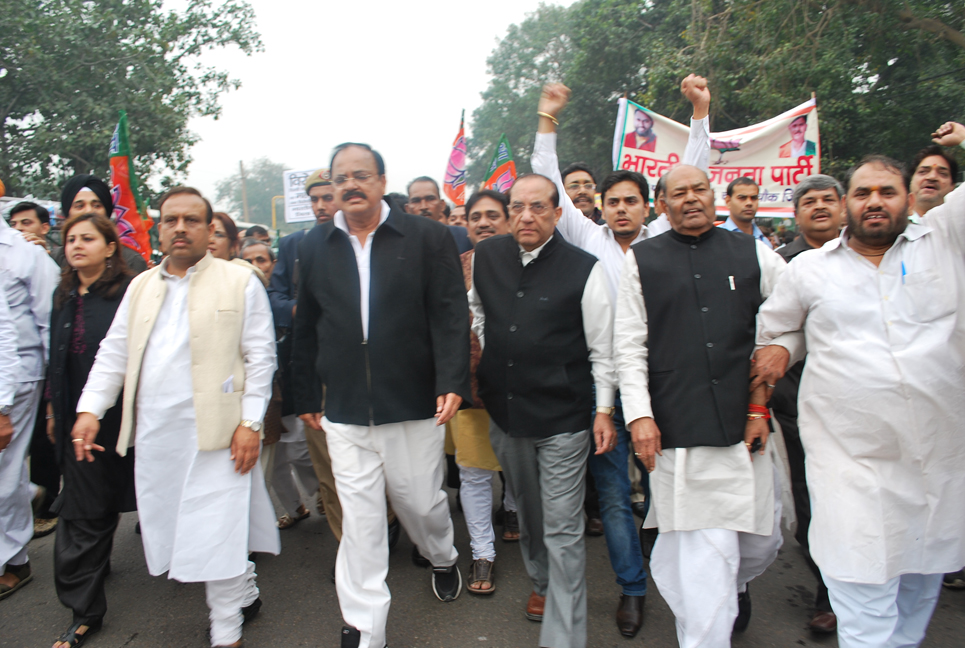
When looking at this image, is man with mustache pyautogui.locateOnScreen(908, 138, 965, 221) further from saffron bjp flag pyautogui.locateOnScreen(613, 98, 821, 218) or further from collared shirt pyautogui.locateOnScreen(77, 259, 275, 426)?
collared shirt pyautogui.locateOnScreen(77, 259, 275, 426)

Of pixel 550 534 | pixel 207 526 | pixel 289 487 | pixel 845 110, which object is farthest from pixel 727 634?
→ pixel 845 110

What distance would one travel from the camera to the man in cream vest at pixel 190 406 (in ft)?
9.75

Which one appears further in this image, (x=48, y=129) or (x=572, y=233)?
(x=48, y=129)

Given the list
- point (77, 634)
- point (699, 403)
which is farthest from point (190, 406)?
point (699, 403)

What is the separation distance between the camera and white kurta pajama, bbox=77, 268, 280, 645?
296cm

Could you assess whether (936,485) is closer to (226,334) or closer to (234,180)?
(226,334)

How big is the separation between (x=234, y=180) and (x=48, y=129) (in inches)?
3685

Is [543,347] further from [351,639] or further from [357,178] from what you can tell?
[351,639]

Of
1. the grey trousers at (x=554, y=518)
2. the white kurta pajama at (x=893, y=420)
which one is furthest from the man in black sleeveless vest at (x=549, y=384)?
the white kurta pajama at (x=893, y=420)

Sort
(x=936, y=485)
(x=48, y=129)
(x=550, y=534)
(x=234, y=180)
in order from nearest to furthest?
(x=936, y=485), (x=550, y=534), (x=48, y=129), (x=234, y=180)

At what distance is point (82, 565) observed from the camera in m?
3.09

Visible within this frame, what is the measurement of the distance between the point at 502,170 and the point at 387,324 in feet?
14.5

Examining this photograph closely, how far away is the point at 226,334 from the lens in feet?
10.0

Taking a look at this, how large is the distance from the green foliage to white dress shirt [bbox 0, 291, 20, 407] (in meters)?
11.2
